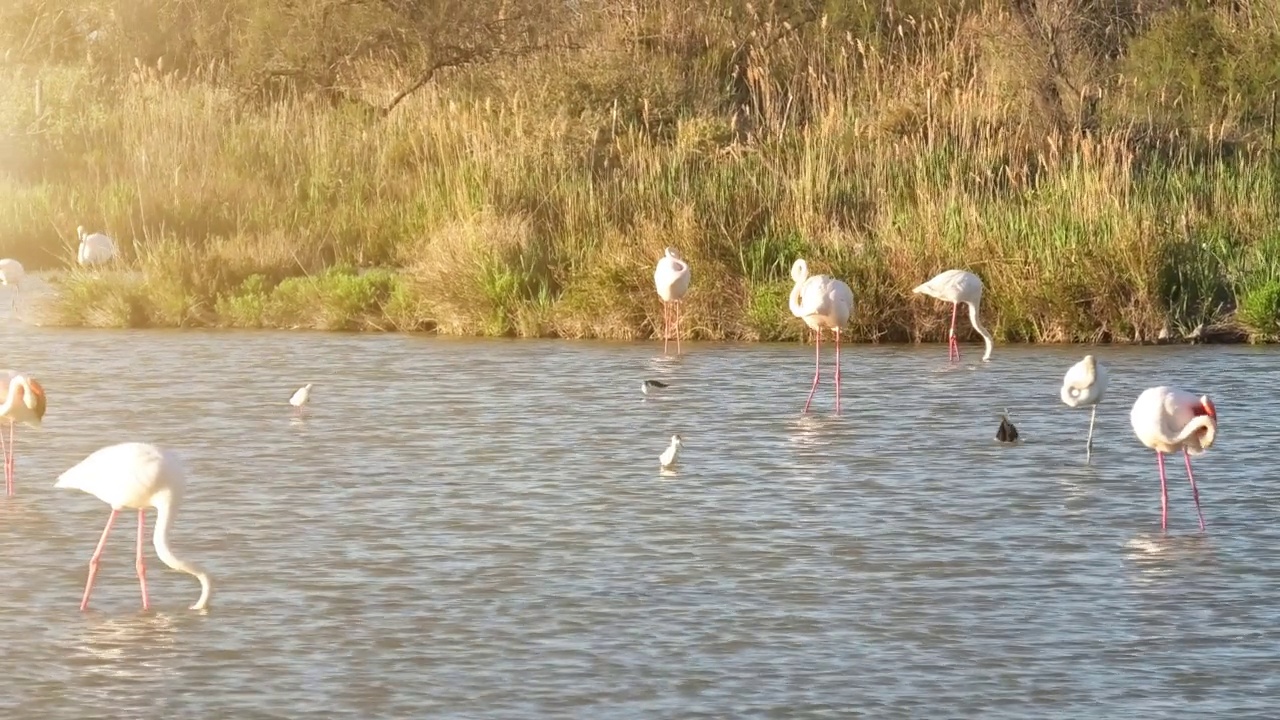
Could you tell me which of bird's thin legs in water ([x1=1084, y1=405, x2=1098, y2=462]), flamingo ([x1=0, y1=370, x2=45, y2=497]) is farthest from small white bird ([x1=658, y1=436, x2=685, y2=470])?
flamingo ([x1=0, y1=370, x2=45, y2=497])

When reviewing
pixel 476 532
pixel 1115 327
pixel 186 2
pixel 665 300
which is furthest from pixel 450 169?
pixel 186 2

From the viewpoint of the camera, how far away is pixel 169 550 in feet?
26.1

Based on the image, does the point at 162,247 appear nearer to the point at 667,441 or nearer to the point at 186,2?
the point at 667,441

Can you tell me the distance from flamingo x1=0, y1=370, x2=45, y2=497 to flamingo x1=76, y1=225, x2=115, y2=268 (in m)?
7.71

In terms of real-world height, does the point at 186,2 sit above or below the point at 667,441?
above

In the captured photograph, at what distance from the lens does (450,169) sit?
791 inches

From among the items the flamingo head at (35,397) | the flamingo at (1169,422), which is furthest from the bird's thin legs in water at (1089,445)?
the flamingo head at (35,397)

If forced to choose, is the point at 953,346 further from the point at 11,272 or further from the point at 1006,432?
the point at 11,272

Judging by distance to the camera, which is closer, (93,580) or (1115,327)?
(93,580)

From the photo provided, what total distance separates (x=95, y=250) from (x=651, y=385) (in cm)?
675

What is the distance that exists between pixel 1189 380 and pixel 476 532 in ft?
21.2

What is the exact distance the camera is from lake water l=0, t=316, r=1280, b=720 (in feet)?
23.8

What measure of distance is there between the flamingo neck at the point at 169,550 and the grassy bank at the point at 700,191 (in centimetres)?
936

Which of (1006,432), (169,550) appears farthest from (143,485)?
(1006,432)
